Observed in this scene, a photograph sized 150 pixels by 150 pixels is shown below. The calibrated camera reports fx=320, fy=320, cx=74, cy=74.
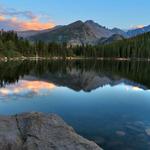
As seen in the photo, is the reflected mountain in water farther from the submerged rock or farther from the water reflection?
the submerged rock

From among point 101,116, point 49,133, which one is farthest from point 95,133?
point 49,133

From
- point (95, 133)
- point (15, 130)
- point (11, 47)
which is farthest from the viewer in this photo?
point (11, 47)

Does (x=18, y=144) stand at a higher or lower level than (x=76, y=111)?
higher

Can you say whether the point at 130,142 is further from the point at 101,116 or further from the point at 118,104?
the point at 118,104

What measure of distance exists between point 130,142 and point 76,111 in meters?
12.8

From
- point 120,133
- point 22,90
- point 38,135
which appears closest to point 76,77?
point 22,90

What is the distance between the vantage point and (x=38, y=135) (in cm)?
1402

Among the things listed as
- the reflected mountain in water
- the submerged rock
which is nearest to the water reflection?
the reflected mountain in water

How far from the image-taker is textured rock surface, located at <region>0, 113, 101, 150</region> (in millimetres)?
13273

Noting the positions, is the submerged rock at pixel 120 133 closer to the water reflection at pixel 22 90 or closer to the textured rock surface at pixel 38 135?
the textured rock surface at pixel 38 135

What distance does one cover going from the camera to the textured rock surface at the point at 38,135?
1327 centimetres

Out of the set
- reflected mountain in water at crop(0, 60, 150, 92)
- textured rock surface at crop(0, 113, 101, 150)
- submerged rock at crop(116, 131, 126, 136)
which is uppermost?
textured rock surface at crop(0, 113, 101, 150)

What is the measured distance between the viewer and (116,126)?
30062 mm

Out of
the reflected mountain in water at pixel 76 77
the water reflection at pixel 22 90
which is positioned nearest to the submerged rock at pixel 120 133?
the water reflection at pixel 22 90
